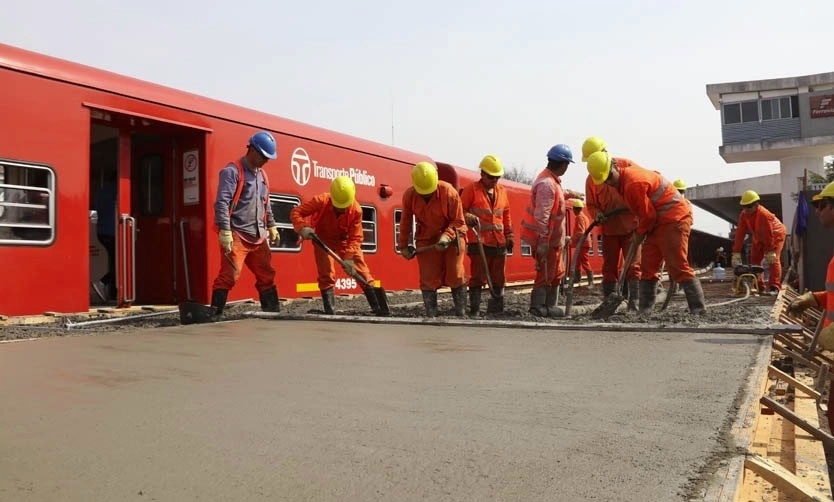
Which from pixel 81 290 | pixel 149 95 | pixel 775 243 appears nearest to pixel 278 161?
pixel 149 95

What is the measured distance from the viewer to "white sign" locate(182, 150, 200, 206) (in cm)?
735

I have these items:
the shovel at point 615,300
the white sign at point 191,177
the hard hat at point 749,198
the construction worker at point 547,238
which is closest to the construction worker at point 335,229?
the white sign at point 191,177

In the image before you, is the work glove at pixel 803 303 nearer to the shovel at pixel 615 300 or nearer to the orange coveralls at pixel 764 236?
the shovel at pixel 615 300

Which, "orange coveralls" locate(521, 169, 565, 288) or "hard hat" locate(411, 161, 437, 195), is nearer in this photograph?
"hard hat" locate(411, 161, 437, 195)

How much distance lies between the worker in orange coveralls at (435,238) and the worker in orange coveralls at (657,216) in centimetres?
143

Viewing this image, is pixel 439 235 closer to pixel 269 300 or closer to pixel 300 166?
pixel 269 300

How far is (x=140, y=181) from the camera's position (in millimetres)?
7926

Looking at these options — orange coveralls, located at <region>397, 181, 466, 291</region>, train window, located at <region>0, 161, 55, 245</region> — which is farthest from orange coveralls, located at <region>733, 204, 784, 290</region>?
train window, located at <region>0, 161, 55, 245</region>

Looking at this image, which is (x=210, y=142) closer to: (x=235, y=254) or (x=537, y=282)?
(x=235, y=254)

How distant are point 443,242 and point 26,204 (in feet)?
12.3

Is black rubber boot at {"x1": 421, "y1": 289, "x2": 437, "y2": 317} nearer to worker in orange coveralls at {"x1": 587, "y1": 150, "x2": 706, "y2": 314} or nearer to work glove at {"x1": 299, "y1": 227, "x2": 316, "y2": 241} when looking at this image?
work glove at {"x1": 299, "y1": 227, "x2": 316, "y2": 241}

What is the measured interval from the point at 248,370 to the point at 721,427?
228 centimetres

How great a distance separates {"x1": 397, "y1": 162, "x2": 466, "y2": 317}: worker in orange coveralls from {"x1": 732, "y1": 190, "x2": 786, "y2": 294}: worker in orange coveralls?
5.91 metres

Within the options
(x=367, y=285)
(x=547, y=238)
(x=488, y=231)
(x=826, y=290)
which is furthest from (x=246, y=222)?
(x=826, y=290)
